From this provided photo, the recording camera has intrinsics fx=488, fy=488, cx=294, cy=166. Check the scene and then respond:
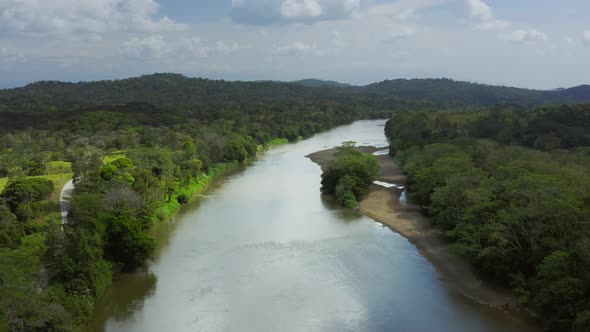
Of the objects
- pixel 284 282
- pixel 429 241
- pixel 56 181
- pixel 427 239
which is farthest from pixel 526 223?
pixel 56 181

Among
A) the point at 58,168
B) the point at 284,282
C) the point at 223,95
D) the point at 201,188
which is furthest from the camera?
the point at 223,95

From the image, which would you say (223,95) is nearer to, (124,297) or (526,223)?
(124,297)

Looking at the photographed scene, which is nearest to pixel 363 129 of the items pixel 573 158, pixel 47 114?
pixel 47 114

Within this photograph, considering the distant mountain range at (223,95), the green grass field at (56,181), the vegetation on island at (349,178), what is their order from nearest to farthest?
the green grass field at (56,181) → the vegetation on island at (349,178) → the distant mountain range at (223,95)

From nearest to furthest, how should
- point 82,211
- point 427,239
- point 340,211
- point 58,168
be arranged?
1. point 82,211
2. point 427,239
3. point 340,211
4. point 58,168

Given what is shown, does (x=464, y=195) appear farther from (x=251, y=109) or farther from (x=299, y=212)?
(x=251, y=109)

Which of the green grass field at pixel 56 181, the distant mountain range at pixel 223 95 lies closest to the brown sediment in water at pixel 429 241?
the green grass field at pixel 56 181

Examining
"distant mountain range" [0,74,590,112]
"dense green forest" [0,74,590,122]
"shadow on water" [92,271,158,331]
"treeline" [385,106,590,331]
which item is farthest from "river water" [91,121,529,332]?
"distant mountain range" [0,74,590,112]

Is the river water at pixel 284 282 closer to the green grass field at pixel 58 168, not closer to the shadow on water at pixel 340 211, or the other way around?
the shadow on water at pixel 340 211
